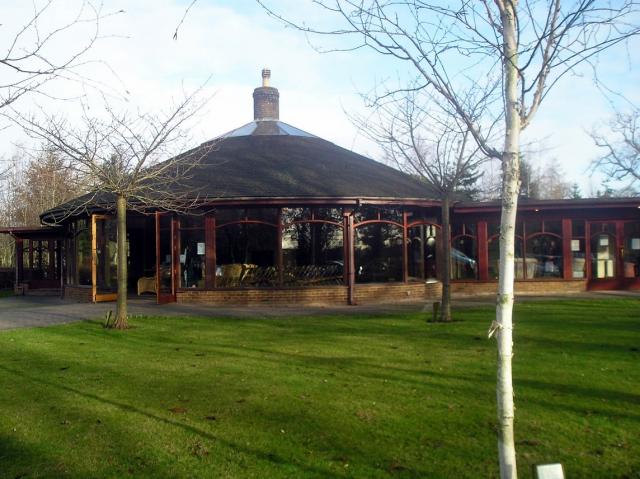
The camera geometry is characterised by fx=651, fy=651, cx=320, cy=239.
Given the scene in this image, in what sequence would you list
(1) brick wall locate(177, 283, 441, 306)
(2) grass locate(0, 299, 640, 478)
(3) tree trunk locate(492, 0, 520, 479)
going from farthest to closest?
1. (1) brick wall locate(177, 283, 441, 306)
2. (2) grass locate(0, 299, 640, 478)
3. (3) tree trunk locate(492, 0, 520, 479)

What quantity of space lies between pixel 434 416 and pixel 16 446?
12.2 ft

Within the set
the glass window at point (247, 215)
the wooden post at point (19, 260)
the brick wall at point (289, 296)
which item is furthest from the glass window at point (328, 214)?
the wooden post at point (19, 260)

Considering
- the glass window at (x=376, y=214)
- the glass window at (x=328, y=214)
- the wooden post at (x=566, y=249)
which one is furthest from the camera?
the wooden post at (x=566, y=249)

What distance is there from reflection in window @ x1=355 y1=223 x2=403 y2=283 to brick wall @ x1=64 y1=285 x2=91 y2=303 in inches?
323

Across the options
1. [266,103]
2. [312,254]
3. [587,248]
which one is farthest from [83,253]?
[587,248]

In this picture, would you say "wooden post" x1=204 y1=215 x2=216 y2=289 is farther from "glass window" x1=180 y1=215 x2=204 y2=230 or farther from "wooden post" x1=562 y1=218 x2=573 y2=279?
"wooden post" x1=562 y1=218 x2=573 y2=279

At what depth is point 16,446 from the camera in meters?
5.53

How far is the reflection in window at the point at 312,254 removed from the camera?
18.1 metres

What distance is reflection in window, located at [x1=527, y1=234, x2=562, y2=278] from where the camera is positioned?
2084 cm

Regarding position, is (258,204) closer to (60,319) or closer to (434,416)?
(60,319)

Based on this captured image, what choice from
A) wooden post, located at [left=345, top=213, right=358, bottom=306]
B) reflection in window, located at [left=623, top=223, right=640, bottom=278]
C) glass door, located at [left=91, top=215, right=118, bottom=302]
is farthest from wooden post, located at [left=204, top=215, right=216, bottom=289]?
reflection in window, located at [left=623, top=223, right=640, bottom=278]

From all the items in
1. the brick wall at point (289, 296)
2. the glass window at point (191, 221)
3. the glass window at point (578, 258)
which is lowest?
the brick wall at point (289, 296)

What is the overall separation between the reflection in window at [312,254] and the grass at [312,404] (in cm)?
647

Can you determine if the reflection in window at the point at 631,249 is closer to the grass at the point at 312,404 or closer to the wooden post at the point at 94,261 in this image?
the grass at the point at 312,404
